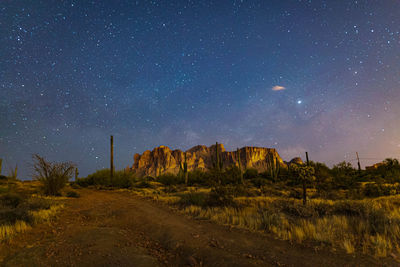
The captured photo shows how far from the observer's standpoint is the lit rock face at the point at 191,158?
10654 cm

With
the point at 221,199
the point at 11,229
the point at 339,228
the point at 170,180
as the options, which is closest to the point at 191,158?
the point at 170,180

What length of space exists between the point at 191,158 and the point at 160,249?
105861 millimetres

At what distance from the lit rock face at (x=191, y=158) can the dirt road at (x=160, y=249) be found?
98.4 m

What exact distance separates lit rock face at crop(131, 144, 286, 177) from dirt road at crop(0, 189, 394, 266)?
98.4 metres

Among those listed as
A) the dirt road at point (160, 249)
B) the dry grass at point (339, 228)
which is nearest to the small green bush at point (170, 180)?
the dry grass at point (339, 228)

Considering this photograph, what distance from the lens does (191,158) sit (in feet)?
362

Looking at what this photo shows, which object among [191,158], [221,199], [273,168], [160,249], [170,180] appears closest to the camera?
[160,249]

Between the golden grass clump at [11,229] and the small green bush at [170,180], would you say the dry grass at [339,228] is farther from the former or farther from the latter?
the small green bush at [170,180]

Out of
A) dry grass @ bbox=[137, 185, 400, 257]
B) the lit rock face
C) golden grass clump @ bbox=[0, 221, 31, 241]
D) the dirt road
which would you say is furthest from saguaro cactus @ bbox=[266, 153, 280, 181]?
the lit rock face

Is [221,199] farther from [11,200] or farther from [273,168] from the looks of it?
[273,168]

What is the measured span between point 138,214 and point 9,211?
15.7 feet

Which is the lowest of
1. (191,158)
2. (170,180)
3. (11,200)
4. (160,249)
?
(170,180)

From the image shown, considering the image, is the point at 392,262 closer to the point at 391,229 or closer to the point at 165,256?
the point at 391,229

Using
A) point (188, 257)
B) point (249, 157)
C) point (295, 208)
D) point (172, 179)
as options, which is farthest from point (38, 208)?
point (249, 157)
